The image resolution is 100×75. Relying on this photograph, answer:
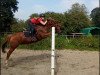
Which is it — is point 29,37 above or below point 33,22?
below

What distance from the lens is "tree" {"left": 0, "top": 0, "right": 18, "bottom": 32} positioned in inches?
1312

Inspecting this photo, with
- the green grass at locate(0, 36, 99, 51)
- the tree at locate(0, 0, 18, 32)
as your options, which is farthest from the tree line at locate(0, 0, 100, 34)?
the green grass at locate(0, 36, 99, 51)

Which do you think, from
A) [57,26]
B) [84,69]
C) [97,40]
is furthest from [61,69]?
[97,40]

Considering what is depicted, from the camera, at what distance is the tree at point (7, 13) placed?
33312 mm

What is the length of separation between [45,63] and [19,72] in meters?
2.17

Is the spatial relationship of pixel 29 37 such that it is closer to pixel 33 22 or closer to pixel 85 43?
pixel 33 22

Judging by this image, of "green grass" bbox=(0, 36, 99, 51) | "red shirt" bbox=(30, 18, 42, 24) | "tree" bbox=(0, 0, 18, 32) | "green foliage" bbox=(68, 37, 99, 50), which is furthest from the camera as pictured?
"tree" bbox=(0, 0, 18, 32)

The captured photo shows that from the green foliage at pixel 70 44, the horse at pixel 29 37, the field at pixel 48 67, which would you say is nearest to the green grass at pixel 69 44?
the green foliage at pixel 70 44

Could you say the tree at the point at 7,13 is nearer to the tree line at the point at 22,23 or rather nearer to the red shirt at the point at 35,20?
the tree line at the point at 22,23

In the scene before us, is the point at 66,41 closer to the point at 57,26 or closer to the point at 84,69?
the point at 57,26

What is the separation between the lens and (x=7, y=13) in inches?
1332

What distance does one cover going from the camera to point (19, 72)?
407 inches

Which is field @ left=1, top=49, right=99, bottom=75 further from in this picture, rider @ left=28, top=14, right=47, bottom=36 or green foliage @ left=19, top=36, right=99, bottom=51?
green foliage @ left=19, top=36, right=99, bottom=51

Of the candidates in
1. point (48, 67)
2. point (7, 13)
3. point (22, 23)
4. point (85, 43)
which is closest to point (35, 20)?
point (48, 67)
